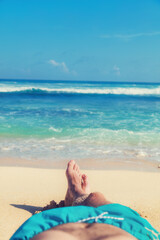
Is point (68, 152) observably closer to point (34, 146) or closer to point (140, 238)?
point (34, 146)

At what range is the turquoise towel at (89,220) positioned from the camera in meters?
1.43

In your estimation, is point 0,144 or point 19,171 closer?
point 19,171

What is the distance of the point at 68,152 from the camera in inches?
198

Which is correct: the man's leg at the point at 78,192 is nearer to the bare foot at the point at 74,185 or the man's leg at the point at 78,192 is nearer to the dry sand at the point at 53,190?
the bare foot at the point at 74,185

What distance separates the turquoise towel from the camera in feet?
4.68

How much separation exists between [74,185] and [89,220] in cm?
115

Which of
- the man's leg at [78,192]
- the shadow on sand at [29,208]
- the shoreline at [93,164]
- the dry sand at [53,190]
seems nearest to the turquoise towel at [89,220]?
the man's leg at [78,192]

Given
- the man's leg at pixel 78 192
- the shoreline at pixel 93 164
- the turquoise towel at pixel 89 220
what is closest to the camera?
the turquoise towel at pixel 89 220

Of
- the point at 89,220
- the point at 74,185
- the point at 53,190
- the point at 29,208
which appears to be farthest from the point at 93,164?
the point at 89,220

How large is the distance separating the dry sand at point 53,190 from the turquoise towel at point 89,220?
2.59 feet

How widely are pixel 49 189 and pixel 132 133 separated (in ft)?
13.2

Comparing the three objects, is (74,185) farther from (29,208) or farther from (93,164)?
(93,164)

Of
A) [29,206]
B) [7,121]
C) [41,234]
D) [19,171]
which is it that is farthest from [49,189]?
[7,121]

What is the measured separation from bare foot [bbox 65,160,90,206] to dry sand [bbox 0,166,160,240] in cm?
31
